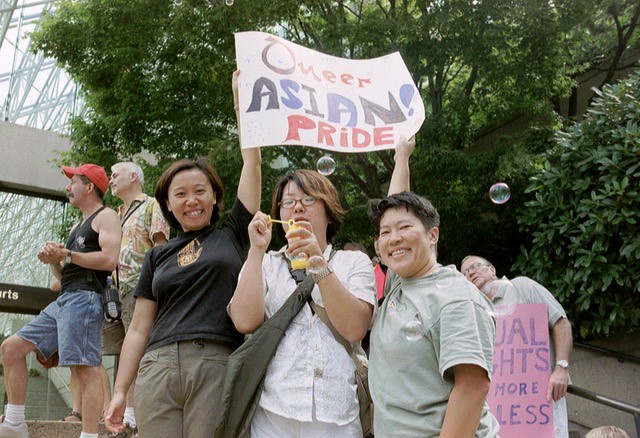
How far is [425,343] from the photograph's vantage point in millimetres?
2227

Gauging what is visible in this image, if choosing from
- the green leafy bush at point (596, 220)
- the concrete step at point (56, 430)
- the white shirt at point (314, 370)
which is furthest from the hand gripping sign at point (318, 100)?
the green leafy bush at point (596, 220)

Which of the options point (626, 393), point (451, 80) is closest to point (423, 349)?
point (626, 393)

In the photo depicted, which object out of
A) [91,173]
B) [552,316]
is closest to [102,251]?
[91,173]

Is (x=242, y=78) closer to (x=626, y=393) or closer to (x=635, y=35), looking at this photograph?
(x=626, y=393)

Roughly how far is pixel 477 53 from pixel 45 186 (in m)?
11.3

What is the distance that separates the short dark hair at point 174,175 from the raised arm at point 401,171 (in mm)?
731

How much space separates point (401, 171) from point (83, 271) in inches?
85.5

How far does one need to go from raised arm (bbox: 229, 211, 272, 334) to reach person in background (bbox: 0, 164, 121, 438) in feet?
5.84

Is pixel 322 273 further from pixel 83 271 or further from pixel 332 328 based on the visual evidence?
pixel 83 271

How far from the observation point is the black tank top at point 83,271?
436 cm

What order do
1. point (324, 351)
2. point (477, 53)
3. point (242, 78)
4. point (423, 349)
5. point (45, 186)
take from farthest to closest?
point (45, 186), point (477, 53), point (242, 78), point (324, 351), point (423, 349)

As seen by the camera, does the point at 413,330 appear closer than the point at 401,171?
Yes

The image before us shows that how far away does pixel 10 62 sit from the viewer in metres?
19.7

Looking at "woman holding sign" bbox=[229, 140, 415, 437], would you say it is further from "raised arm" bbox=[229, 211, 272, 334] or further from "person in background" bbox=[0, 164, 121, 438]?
"person in background" bbox=[0, 164, 121, 438]
